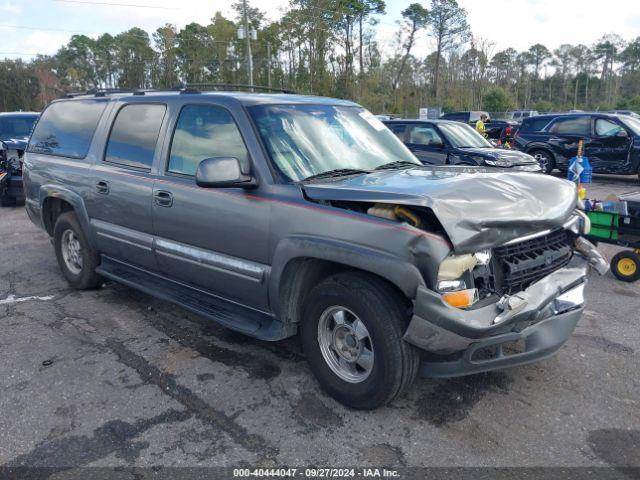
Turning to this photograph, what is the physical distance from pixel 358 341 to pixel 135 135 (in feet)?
8.91

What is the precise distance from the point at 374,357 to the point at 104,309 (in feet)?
10.1

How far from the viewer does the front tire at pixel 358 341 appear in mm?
2811

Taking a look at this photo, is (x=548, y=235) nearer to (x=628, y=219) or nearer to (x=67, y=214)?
(x=628, y=219)

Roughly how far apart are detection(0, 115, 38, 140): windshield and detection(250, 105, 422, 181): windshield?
34.1 ft

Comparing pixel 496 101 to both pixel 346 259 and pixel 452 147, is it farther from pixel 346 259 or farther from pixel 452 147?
pixel 346 259

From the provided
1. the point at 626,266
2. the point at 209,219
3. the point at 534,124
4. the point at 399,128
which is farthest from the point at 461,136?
the point at 209,219

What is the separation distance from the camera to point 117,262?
191 inches

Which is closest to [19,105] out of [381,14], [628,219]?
[381,14]

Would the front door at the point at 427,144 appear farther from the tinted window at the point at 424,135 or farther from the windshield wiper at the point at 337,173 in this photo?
the windshield wiper at the point at 337,173

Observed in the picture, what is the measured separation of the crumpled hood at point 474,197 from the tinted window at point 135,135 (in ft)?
5.55

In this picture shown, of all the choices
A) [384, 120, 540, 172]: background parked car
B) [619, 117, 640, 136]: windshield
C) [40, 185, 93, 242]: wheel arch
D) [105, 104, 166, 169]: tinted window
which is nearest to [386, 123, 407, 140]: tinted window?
[384, 120, 540, 172]: background parked car

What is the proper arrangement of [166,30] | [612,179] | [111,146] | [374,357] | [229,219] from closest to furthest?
[374,357] → [229,219] → [111,146] → [612,179] → [166,30]

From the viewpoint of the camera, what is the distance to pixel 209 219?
3652 millimetres

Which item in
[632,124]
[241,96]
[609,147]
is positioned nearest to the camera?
[241,96]
